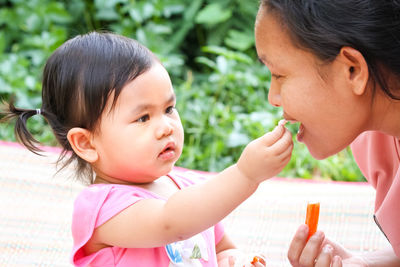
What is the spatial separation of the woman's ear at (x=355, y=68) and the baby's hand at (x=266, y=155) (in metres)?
0.19

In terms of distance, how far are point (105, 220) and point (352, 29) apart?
702 mm

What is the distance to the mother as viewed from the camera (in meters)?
1.38

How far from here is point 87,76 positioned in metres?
1.53

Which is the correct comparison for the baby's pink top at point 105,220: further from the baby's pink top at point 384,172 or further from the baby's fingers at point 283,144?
the baby's pink top at point 384,172

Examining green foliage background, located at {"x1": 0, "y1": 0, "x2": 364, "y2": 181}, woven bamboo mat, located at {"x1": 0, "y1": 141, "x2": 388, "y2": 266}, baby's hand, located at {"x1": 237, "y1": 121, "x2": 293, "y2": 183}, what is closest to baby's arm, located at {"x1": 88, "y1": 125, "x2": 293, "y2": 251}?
baby's hand, located at {"x1": 237, "y1": 121, "x2": 293, "y2": 183}

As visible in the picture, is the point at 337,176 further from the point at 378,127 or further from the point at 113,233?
the point at 113,233

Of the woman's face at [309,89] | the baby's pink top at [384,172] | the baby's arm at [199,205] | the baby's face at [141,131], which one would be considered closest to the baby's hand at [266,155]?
the baby's arm at [199,205]

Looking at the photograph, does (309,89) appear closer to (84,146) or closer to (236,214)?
(84,146)

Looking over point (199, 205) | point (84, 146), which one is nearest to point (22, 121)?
point (84, 146)

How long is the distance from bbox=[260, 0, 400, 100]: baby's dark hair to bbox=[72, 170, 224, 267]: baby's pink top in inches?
21.3

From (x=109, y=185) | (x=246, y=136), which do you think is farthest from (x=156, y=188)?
(x=246, y=136)

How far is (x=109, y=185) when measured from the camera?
5.08 ft

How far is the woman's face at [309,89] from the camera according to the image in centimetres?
145

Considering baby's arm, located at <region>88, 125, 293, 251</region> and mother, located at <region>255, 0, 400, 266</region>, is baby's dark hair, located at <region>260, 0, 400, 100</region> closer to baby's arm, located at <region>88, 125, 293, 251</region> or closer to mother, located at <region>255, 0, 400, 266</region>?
mother, located at <region>255, 0, 400, 266</region>
